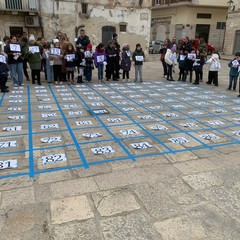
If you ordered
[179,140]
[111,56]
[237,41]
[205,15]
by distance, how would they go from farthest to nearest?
[205,15] < [237,41] < [111,56] < [179,140]

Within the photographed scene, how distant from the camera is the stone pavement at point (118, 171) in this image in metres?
2.97

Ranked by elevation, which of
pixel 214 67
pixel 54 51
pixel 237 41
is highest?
pixel 237 41

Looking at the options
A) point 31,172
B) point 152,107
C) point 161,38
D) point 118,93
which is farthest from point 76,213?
point 161,38

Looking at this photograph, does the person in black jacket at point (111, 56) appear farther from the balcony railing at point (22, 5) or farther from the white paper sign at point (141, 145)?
the balcony railing at point (22, 5)

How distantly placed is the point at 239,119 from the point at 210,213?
4241 millimetres

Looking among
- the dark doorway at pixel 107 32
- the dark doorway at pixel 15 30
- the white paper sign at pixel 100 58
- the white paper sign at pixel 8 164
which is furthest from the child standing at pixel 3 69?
the dark doorway at pixel 107 32

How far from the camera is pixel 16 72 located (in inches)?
385

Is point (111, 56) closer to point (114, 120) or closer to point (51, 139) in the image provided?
point (114, 120)

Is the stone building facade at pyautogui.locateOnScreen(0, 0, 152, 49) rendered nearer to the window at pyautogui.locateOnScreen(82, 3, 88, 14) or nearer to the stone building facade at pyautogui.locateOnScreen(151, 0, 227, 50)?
the window at pyautogui.locateOnScreen(82, 3, 88, 14)

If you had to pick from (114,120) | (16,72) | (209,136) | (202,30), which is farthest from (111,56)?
(202,30)

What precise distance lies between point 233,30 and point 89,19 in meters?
13.8

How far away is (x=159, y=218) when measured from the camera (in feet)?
10.1

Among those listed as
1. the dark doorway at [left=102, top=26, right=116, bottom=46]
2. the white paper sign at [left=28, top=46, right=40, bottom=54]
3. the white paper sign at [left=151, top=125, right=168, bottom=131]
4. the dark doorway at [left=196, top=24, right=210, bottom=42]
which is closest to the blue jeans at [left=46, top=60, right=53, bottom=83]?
the white paper sign at [left=28, top=46, right=40, bottom=54]

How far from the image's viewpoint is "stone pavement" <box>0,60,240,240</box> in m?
2.97
